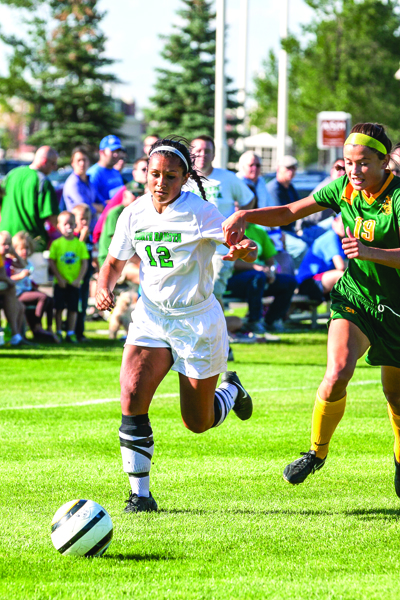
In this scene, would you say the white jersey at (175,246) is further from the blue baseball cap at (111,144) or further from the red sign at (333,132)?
the red sign at (333,132)

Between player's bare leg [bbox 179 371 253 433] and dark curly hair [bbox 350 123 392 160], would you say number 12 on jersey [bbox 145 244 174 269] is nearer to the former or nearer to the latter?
player's bare leg [bbox 179 371 253 433]

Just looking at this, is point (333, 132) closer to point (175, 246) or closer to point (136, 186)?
point (136, 186)

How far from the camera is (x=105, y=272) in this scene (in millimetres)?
5504

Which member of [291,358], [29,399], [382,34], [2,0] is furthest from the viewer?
[2,0]

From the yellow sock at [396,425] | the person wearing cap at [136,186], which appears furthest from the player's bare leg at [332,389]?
the person wearing cap at [136,186]

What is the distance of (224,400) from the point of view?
610 centimetres

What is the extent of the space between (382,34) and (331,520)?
3287 cm

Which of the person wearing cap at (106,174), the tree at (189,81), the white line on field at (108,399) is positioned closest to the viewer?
the white line on field at (108,399)

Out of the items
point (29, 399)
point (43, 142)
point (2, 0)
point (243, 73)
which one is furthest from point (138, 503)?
point (2, 0)

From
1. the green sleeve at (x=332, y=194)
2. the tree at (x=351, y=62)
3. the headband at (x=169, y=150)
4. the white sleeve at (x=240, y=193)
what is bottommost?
the white sleeve at (x=240, y=193)

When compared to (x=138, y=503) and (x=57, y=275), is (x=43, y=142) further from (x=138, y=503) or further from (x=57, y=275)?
(x=138, y=503)

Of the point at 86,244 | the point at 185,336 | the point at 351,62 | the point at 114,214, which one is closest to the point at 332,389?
the point at 185,336

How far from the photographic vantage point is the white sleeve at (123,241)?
5.45 m

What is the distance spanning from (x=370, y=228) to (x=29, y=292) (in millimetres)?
8051
